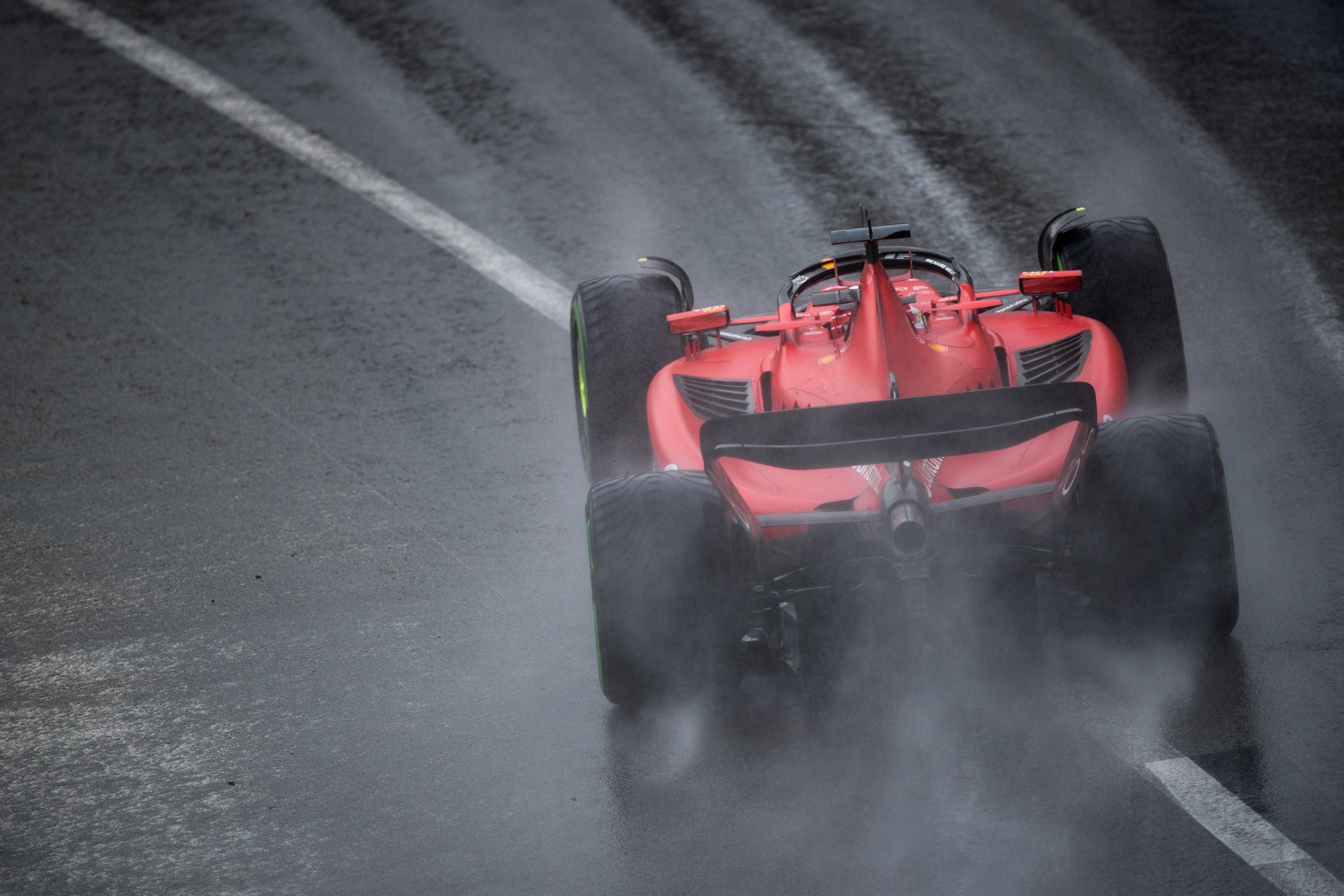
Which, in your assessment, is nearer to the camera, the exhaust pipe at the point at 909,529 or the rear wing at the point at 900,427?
the rear wing at the point at 900,427

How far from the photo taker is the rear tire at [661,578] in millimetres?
4844

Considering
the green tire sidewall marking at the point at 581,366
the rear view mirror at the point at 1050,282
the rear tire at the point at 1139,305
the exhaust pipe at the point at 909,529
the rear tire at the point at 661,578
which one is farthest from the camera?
the green tire sidewall marking at the point at 581,366

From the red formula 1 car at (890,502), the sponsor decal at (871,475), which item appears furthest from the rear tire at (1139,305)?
the sponsor decal at (871,475)

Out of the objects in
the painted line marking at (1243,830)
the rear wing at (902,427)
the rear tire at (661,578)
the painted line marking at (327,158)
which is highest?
the painted line marking at (327,158)

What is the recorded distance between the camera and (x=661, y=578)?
4.84 m

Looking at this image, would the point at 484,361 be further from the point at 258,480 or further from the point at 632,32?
the point at 632,32

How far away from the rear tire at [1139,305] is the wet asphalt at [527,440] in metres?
0.68

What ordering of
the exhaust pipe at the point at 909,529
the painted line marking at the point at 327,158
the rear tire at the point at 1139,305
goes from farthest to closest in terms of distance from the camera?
1. the painted line marking at the point at 327,158
2. the rear tire at the point at 1139,305
3. the exhaust pipe at the point at 909,529

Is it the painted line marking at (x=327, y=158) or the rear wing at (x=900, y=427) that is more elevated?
the painted line marking at (x=327, y=158)

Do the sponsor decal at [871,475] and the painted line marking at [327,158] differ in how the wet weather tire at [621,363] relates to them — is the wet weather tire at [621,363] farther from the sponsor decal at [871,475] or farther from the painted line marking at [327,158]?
the painted line marking at [327,158]

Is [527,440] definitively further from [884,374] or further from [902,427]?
[902,427]

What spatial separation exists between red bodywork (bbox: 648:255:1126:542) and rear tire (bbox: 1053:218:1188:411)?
0.28m

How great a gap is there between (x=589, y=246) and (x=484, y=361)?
162cm

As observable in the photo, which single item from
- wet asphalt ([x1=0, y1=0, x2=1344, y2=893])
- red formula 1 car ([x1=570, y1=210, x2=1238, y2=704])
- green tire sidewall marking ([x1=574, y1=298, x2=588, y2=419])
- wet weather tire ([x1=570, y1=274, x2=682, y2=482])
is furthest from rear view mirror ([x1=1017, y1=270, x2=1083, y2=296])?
green tire sidewall marking ([x1=574, y1=298, x2=588, y2=419])
